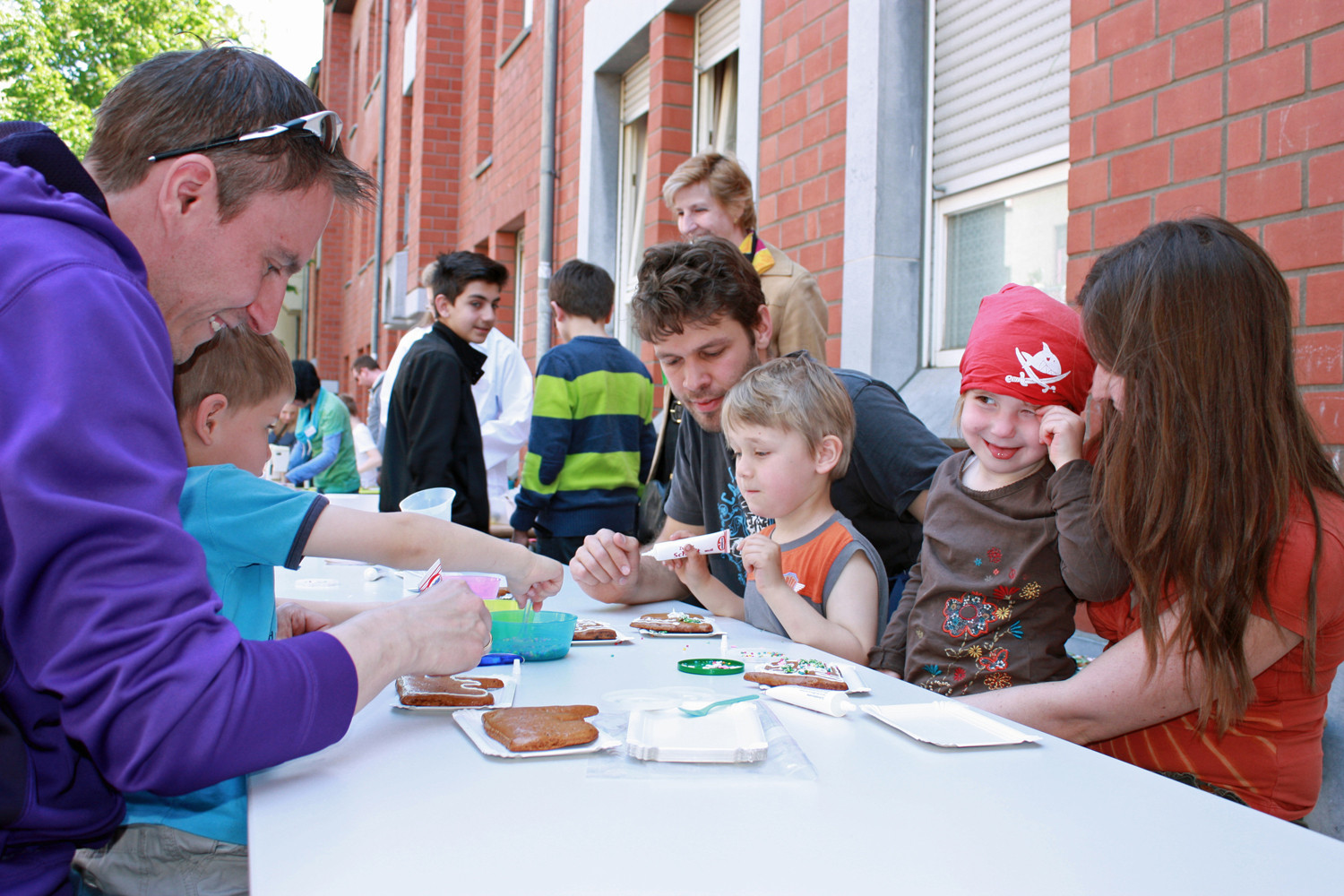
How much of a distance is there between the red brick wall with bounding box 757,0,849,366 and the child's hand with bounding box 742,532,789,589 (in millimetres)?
2211

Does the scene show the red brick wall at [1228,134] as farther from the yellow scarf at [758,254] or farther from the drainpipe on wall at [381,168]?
the drainpipe on wall at [381,168]

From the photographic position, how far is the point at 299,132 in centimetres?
118

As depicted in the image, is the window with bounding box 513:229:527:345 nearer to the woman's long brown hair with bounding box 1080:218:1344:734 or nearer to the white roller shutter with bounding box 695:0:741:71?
the white roller shutter with bounding box 695:0:741:71

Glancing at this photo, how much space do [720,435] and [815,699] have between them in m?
1.26

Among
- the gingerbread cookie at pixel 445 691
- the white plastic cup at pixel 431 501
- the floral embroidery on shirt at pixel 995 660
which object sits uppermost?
the white plastic cup at pixel 431 501

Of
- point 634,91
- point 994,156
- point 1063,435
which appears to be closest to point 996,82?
point 994,156

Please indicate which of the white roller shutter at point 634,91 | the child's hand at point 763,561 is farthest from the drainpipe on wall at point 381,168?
the child's hand at point 763,561

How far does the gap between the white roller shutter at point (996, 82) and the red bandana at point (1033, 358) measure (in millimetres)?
1598

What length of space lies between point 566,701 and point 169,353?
2.13 feet

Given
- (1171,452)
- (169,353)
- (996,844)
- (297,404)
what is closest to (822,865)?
(996,844)

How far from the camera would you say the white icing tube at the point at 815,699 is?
1283mm

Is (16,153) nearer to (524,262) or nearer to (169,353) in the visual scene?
(169,353)

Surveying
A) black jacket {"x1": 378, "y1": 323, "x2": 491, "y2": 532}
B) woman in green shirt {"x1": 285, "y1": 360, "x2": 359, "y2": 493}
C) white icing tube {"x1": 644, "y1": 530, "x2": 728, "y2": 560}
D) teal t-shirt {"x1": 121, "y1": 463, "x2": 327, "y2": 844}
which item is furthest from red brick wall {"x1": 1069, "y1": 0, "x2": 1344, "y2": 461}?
woman in green shirt {"x1": 285, "y1": 360, "x2": 359, "y2": 493}

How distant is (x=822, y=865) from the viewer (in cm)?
82
